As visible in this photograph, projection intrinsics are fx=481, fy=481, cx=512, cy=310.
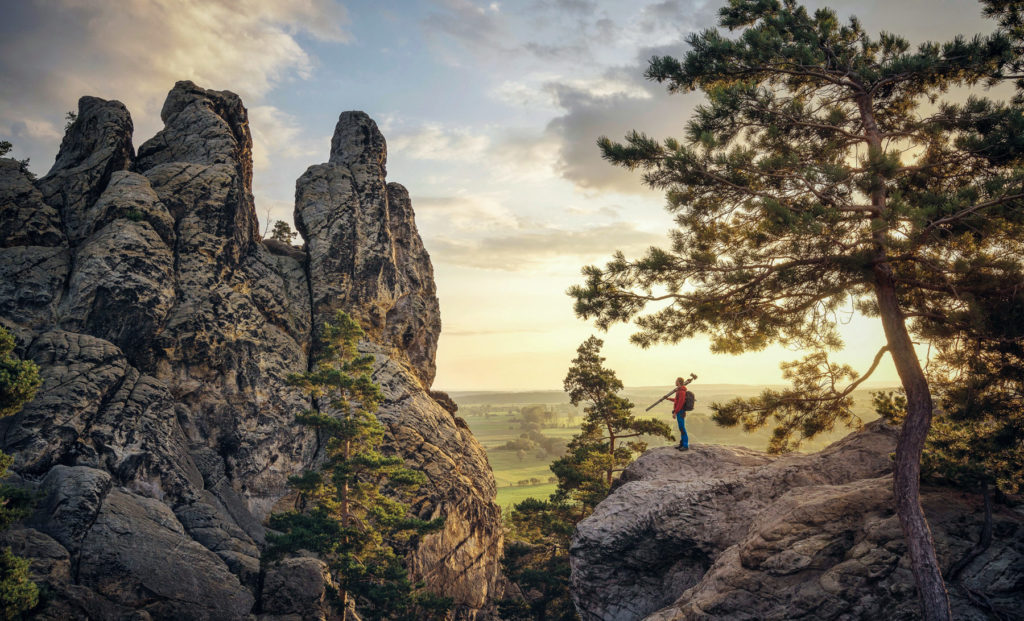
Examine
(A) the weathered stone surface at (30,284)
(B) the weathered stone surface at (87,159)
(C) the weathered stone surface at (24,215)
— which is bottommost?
(A) the weathered stone surface at (30,284)

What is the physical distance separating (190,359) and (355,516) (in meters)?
13.8

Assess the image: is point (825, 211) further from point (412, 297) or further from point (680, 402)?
point (412, 297)

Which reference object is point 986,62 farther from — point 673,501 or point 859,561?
point 673,501

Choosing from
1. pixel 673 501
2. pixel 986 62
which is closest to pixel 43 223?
pixel 673 501

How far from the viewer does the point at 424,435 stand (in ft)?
111

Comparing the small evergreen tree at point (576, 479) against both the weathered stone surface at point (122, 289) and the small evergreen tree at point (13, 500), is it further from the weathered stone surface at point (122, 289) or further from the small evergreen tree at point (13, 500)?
the weathered stone surface at point (122, 289)

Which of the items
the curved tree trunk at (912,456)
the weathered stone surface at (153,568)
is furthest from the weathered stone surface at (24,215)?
the curved tree trunk at (912,456)

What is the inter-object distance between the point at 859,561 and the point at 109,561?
22499 mm

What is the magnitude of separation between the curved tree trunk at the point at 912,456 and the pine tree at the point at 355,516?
18.8m

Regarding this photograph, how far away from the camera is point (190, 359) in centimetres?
2775

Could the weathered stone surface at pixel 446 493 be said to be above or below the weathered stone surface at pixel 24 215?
below

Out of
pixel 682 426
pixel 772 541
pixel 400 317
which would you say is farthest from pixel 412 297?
pixel 772 541

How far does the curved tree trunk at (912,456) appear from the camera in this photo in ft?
30.6

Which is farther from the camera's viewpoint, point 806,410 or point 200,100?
point 200,100
